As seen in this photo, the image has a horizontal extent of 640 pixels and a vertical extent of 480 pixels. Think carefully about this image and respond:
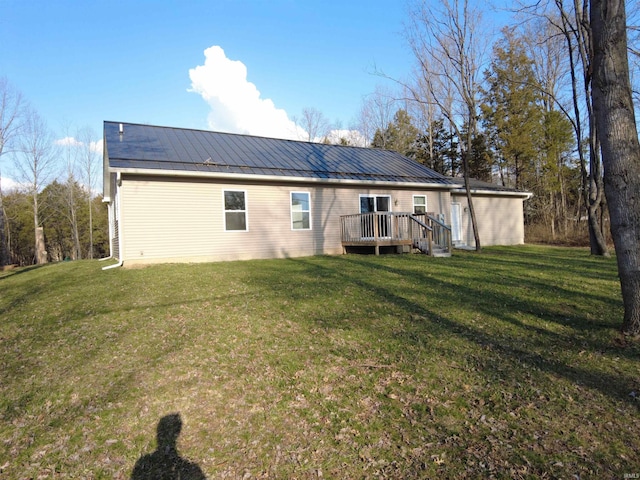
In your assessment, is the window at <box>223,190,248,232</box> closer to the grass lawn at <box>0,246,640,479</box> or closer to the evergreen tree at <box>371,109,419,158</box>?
the grass lawn at <box>0,246,640,479</box>

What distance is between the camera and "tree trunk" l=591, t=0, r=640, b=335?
402 cm

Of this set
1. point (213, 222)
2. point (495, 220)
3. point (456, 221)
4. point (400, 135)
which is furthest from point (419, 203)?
point (400, 135)

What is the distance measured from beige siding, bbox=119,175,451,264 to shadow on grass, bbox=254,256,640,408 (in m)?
4.77

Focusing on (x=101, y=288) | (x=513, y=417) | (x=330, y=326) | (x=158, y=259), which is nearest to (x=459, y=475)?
(x=513, y=417)

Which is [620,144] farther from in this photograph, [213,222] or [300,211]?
[213,222]

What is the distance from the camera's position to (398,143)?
33250 millimetres

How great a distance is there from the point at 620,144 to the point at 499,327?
2458 mm

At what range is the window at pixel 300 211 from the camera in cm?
1288

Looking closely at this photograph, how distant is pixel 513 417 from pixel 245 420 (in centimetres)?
207

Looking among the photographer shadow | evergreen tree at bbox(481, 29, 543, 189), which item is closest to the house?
the photographer shadow

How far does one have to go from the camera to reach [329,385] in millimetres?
3393

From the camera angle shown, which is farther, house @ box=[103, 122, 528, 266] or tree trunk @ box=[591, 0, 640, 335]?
house @ box=[103, 122, 528, 266]

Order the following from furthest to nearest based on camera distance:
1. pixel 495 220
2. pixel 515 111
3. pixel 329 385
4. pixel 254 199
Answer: pixel 515 111
pixel 495 220
pixel 254 199
pixel 329 385

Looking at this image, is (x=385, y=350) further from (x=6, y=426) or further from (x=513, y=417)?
(x=6, y=426)
